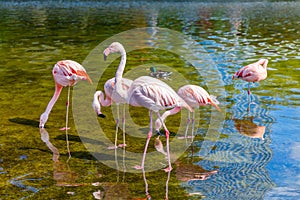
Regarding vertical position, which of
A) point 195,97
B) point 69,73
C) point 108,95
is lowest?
point 108,95

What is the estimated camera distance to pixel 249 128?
9344mm

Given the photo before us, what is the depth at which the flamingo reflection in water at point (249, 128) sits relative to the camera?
8.95 meters

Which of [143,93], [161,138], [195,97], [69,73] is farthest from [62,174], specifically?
[195,97]

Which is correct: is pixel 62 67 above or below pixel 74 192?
above

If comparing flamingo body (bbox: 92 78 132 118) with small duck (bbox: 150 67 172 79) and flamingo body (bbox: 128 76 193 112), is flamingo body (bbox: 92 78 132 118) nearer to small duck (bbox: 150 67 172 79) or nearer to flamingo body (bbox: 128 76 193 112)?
flamingo body (bbox: 128 76 193 112)

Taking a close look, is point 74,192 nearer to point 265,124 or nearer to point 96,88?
point 265,124

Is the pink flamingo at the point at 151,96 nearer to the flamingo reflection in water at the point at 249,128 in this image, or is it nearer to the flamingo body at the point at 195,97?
the flamingo body at the point at 195,97

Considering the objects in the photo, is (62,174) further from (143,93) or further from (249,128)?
(249,128)

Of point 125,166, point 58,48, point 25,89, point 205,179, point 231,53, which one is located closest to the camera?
point 205,179

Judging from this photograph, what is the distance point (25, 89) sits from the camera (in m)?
13.1

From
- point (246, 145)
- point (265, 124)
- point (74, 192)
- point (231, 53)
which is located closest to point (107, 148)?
point (74, 192)

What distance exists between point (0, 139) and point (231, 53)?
1387 centimetres

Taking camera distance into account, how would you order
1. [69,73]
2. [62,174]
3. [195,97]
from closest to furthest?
[62,174]
[195,97]
[69,73]

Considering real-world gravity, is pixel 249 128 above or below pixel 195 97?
below
